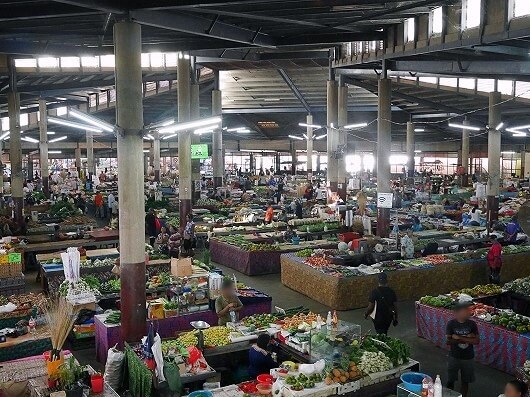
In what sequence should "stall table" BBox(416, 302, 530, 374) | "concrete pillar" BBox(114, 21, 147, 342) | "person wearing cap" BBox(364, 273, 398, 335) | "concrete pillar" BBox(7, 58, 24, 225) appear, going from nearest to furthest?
"stall table" BBox(416, 302, 530, 374), "person wearing cap" BBox(364, 273, 398, 335), "concrete pillar" BBox(114, 21, 147, 342), "concrete pillar" BBox(7, 58, 24, 225)

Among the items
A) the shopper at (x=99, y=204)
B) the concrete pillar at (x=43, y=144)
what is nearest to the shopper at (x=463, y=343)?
the shopper at (x=99, y=204)

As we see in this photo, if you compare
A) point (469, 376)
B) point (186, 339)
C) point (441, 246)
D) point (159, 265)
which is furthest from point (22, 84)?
point (469, 376)

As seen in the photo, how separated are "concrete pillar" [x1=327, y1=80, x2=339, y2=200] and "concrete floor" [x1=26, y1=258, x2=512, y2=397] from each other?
33.4 ft

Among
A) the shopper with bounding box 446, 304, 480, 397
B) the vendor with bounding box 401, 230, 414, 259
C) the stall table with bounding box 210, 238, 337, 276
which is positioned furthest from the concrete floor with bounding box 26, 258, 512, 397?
the vendor with bounding box 401, 230, 414, 259

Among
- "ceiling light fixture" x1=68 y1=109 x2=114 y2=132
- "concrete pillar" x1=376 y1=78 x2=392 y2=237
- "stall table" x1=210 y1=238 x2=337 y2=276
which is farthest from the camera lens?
"concrete pillar" x1=376 y1=78 x2=392 y2=237

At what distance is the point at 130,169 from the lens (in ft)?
28.9

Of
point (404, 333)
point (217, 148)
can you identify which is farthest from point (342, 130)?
point (404, 333)

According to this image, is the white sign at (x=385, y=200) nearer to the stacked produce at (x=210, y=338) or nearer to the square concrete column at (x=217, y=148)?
the stacked produce at (x=210, y=338)

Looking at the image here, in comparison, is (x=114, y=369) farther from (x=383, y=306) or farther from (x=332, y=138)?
(x=332, y=138)

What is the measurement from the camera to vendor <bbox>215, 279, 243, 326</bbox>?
8.58 m

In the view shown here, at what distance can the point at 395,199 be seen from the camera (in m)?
24.4

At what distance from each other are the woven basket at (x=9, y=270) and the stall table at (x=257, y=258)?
5.56m

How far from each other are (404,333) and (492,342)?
1.92 meters

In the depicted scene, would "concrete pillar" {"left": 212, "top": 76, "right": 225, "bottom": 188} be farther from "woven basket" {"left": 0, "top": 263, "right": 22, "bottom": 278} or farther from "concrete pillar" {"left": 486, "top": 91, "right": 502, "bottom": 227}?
"woven basket" {"left": 0, "top": 263, "right": 22, "bottom": 278}
